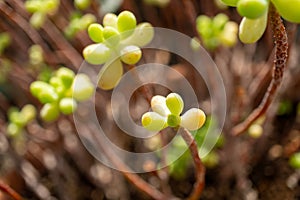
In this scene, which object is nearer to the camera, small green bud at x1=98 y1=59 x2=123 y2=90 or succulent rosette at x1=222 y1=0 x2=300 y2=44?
succulent rosette at x1=222 y1=0 x2=300 y2=44

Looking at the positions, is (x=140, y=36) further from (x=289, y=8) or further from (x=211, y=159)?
(x=211, y=159)

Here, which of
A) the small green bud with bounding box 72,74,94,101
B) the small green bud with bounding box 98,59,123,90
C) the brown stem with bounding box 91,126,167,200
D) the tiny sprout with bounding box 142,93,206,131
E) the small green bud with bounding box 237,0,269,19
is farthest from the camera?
the brown stem with bounding box 91,126,167,200

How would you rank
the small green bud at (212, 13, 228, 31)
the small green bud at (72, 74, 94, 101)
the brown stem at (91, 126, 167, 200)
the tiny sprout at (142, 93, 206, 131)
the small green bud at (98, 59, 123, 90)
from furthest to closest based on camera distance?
the small green bud at (212, 13, 228, 31) < the brown stem at (91, 126, 167, 200) < the small green bud at (72, 74, 94, 101) < the small green bud at (98, 59, 123, 90) < the tiny sprout at (142, 93, 206, 131)

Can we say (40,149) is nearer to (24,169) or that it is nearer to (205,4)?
(24,169)

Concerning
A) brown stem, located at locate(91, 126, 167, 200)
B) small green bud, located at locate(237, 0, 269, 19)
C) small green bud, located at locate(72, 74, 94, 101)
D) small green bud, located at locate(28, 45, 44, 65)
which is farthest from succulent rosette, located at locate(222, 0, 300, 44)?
small green bud, located at locate(28, 45, 44, 65)

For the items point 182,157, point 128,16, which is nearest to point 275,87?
point 128,16

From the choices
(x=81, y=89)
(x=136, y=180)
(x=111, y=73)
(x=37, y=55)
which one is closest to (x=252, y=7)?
(x=111, y=73)

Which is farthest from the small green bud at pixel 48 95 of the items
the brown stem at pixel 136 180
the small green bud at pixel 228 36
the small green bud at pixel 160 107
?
the small green bud at pixel 228 36

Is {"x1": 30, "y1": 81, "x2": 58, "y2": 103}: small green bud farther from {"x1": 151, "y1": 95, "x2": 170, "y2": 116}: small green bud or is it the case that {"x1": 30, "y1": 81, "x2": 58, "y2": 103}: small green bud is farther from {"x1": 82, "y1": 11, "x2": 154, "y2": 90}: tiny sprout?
{"x1": 151, "y1": 95, "x2": 170, "y2": 116}: small green bud
